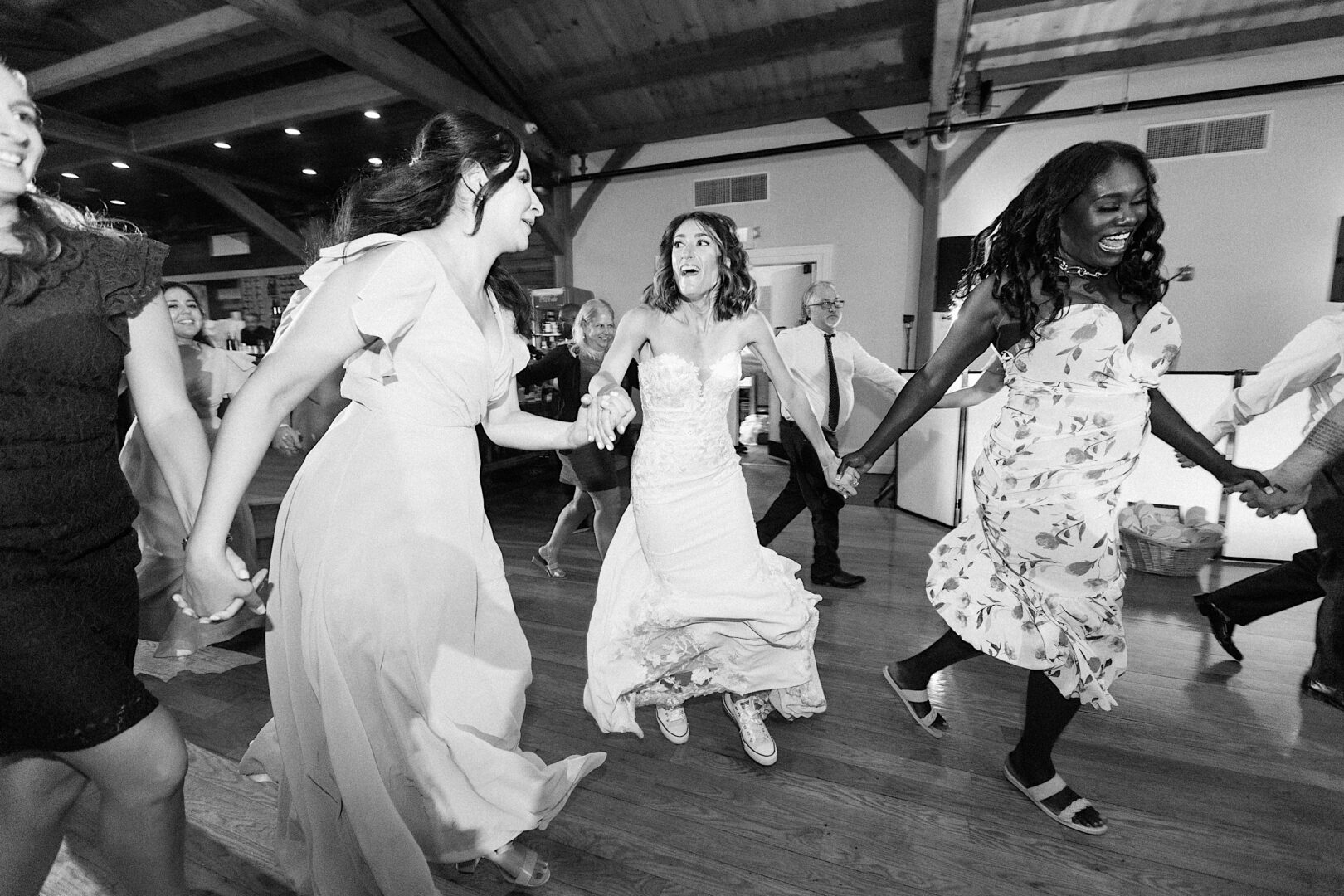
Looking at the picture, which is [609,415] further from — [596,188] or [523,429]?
[596,188]

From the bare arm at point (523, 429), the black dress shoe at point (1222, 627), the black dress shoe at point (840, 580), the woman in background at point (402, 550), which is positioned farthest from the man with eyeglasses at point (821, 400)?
the woman in background at point (402, 550)

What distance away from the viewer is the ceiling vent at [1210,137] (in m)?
5.53

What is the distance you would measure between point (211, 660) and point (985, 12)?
682cm

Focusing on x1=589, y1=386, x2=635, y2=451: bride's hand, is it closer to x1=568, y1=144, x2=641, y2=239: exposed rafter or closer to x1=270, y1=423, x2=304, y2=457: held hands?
x1=270, y1=423, x2=304, y2=457: held hands

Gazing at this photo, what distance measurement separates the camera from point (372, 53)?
197 inches

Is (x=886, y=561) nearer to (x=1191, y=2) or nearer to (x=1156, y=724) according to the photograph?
(x=1156, y=724)

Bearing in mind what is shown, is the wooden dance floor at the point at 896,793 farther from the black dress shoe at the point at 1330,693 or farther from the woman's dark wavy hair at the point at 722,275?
the woman's dark wavy hair at the point at 722,275

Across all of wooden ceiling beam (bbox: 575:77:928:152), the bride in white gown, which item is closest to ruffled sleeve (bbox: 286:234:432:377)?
the bride in white gown

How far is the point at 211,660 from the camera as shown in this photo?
2518 mm

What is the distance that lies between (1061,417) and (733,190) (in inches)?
259

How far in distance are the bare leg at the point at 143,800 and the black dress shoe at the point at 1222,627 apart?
3.27 meters

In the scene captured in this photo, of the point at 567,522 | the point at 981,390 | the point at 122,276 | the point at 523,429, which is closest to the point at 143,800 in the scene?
the point at 122,276

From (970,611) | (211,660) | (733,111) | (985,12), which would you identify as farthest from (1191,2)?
(211,660)

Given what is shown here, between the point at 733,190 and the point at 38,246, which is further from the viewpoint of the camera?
the point at 733,190
